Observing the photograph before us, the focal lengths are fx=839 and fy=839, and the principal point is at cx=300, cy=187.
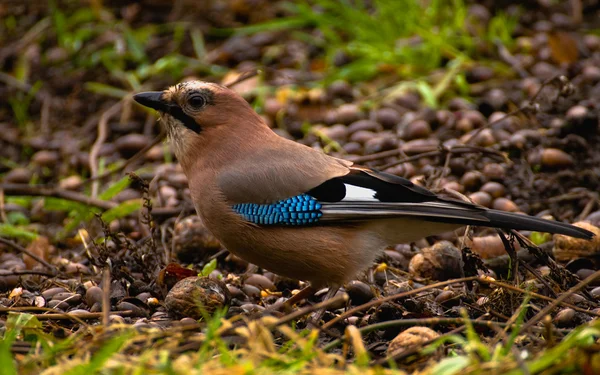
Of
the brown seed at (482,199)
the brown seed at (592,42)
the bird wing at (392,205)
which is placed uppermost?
the brown seed at (592,42)

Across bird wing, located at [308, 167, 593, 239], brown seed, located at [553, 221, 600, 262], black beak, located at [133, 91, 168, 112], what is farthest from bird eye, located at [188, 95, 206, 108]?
brown seed, located at [553, 221, 600, 262]

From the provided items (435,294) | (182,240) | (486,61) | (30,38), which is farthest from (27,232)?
(486,61)

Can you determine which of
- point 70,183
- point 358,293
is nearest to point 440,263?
point 358,293

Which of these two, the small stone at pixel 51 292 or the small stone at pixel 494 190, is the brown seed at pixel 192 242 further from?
the small stone at pixel 494 190

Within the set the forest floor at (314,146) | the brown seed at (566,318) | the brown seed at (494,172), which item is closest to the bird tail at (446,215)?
the forest floor at (314,146)

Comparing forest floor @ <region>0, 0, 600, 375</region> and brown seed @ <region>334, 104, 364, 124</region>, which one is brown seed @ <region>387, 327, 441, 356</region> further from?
brown seed @ <region>334, 104, 364, 124</region>

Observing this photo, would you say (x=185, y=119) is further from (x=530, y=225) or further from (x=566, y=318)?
(x=566, y=318)

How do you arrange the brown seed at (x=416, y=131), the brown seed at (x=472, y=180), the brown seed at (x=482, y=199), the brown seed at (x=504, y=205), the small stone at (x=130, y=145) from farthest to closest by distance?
the small stone at (x=130, y=145), the brown seed at (x=416, y=131), the brown seed at (x=472, y=180), the brown seed at (x=482, y=199), the brown seed at (x=504, y=205)
